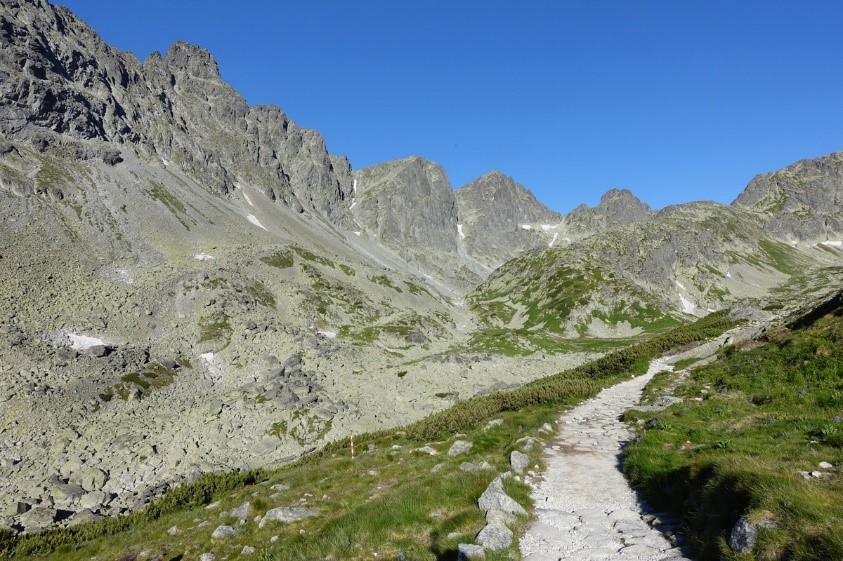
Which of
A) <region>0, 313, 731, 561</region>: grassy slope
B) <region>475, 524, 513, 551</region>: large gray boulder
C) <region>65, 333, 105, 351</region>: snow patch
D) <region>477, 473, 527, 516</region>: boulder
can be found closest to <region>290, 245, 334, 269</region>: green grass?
<region>65, 333, 105, 351</region>: snow patch

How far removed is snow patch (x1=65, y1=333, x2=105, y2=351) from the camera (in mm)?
65238

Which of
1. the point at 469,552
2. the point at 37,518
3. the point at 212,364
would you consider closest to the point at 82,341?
the point at 212,364

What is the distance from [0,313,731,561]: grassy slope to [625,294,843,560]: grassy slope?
152 inches

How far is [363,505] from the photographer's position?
45.0ft

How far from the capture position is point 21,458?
39.9 m

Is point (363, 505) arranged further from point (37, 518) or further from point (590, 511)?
point (37, 518)

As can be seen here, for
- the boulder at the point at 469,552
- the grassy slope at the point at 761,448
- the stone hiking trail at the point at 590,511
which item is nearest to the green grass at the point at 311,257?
the grassy slope at the point at 761,448

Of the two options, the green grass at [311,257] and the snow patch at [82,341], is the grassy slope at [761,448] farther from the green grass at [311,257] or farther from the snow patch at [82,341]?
the green grass at [311,257]

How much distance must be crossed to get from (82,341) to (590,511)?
79.8 meters

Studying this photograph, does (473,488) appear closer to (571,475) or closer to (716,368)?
(571,475)

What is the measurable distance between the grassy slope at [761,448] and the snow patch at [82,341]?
75.4 meters

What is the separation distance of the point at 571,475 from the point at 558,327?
14932 centimetres

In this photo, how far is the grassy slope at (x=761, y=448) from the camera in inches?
277

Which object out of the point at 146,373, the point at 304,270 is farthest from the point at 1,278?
the point at 304,270
